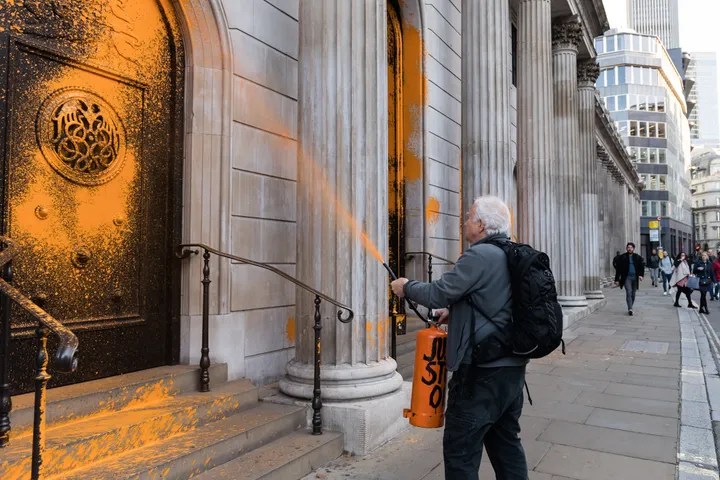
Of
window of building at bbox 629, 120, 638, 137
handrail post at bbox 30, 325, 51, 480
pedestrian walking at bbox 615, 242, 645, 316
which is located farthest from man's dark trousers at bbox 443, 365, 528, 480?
window of building at bbox 629, 120, 638, 137

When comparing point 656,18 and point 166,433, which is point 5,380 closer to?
point 166,433

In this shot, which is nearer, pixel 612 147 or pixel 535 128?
pixel 535 128

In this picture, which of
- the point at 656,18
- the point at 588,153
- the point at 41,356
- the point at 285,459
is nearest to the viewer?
the point at 41,356

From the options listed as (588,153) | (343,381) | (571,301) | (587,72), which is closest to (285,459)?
(343,381)

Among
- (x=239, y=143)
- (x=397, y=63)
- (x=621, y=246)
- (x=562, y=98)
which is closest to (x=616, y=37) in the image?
(x=621, y=246)

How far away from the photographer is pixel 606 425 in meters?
5.15

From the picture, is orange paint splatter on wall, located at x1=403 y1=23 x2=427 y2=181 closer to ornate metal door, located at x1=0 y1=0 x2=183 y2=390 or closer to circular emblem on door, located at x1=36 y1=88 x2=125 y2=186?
ornate metal door, located at x1=0 y1=0 x2=183 y2=390

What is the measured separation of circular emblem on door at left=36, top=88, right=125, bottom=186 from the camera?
3.84 meters

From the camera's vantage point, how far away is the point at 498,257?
2859 mm

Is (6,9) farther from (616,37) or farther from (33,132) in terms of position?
(616,37)

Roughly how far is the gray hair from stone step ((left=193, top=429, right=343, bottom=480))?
84.0 inches

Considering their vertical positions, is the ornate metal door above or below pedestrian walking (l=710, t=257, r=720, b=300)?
above

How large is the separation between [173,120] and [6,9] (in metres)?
1.50

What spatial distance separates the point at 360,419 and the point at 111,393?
189 cm
